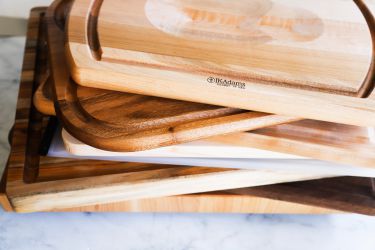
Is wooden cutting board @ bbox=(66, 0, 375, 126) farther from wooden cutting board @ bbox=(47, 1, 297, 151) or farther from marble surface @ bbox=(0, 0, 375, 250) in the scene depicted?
marble surface @ bbox=(0, 0, 375, 250)

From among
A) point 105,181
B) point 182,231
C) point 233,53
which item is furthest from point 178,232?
point 233,53

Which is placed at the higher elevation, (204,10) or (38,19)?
(204,10)

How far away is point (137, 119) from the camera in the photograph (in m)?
0.37

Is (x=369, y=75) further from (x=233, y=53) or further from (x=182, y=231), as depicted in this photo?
(x=182, y=231)

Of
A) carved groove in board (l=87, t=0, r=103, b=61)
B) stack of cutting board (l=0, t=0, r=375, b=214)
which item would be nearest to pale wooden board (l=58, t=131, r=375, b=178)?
stack of cutting board (l=0, t=0, r=375, b=214)

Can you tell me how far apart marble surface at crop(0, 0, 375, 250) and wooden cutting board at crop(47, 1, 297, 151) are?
161 mm

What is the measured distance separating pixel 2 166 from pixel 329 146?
15.5 inches

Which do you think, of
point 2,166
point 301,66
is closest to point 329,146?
point 301,66

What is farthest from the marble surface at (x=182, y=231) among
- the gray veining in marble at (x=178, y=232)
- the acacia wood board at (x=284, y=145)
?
the acacia wood board at (x=284, y=145)

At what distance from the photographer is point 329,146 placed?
15.8 inches

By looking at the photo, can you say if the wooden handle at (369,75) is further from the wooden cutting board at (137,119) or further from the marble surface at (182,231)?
the marble surface at (182,231)

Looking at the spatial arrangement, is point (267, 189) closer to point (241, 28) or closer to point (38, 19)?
point (241, 28)

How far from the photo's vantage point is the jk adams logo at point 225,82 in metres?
0.36

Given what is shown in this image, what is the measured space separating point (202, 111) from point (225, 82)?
38mm
